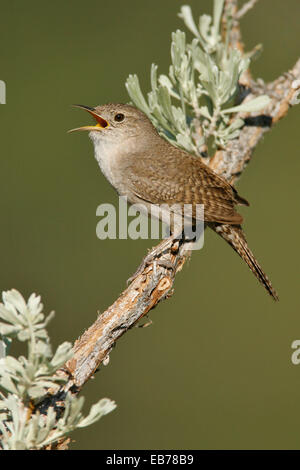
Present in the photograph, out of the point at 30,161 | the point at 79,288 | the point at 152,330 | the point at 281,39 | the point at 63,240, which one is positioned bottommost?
the point at 152,330

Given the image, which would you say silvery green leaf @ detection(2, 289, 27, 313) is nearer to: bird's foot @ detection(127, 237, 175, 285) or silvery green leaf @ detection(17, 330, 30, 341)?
silvery green leaf @ detection(17, 330, 30, 341)

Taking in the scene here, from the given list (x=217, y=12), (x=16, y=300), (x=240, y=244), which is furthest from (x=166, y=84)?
(x=16, y=300)

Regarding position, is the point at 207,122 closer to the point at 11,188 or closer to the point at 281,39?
the point at 11,188

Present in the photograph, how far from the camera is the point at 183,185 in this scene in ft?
10.8

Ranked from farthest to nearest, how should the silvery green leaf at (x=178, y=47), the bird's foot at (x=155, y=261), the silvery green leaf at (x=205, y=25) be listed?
the silvery green leaf at (x=205, y=25)
the silvery green leaf at (x=178, y=47)
the bird's foot at (x=155, y=261)

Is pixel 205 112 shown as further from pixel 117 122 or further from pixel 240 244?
pixel 240 244

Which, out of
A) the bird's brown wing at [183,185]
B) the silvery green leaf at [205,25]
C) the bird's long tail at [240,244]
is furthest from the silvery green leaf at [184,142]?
the silvery green leaf at [205,25]

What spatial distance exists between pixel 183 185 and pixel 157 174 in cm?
17

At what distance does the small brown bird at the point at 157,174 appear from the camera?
10.6ft

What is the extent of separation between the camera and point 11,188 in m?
5.14

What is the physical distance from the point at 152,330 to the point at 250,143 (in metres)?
1.87

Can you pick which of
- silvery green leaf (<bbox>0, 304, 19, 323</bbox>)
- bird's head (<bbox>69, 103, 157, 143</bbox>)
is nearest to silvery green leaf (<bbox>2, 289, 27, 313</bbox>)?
silvery green leaf (<bbox>0, 304, 19, 323</bbox>)

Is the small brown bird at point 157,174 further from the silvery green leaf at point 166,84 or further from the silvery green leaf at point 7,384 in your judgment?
the silvery green leaf at point 7,384
